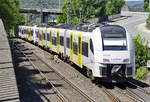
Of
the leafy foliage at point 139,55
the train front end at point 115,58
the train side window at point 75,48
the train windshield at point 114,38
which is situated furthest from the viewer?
the leafy foliage at point 139,55

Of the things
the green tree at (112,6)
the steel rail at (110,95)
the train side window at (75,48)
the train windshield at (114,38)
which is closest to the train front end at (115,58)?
the train windshield at (114,38)

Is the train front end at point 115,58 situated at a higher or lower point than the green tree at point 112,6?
lower

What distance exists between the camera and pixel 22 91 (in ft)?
44.6

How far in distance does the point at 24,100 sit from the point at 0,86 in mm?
2153

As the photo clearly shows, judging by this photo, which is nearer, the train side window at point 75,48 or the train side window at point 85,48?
the train side window at point 85,48

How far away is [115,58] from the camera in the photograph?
13.2 meters

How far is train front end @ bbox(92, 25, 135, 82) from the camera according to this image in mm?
13266

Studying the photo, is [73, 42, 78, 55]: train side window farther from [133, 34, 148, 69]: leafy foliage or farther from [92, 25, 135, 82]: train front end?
[92, 25, 135, 82]: train front end

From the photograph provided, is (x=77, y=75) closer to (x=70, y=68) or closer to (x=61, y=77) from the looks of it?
(x=61, y=77)

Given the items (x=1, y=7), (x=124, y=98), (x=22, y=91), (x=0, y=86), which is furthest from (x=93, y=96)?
(x=1, y=7)

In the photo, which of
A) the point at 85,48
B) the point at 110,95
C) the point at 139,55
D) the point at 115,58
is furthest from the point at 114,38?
the point at 139,55

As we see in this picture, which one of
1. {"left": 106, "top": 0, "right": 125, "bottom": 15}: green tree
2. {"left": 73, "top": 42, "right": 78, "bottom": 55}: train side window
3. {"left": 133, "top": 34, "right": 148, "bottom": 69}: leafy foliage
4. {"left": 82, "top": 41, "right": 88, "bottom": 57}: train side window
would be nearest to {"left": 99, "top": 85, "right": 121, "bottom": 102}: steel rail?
{"left": 82, "top": 41, "right": 88, "bottom": 57}: train side window

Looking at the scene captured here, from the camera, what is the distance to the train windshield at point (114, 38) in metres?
13.5

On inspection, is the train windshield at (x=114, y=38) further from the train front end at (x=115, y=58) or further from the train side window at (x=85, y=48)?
the train side window at (x=85, y=48)
